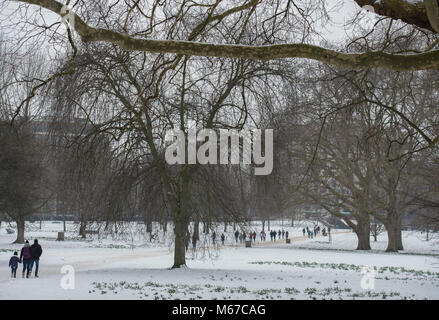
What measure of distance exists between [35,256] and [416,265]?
17294 mm

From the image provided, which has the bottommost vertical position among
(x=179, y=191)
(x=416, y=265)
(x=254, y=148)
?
(x=416, y=265)

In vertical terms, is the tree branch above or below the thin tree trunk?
above

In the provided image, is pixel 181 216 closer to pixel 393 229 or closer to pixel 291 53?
pixel 291 53

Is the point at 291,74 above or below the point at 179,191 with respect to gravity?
above

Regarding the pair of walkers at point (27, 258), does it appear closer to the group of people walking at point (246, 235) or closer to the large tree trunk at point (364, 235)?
the group of people walking at point (246, 235)

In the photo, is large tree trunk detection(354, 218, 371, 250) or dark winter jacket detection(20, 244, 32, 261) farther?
large tree trunk detection(354, 218, 371, 250)

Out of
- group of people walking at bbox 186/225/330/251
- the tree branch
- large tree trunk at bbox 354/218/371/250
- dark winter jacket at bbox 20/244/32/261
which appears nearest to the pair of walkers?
dark winter jacket at bbox 20/244/32/261

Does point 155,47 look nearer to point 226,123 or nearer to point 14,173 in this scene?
point 226,123

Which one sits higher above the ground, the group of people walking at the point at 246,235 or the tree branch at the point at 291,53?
the tree branch at the point at 291,53

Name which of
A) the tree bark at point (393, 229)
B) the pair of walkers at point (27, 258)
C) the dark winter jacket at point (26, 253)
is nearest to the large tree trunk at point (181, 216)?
the pair of walkers at point (27, 258)

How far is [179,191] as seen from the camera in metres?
18.1

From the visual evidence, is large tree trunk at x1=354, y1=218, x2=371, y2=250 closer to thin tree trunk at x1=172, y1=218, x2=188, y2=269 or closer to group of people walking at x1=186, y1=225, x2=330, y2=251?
group of people walking at x1=186, y1=225, x2=330, y2=251
